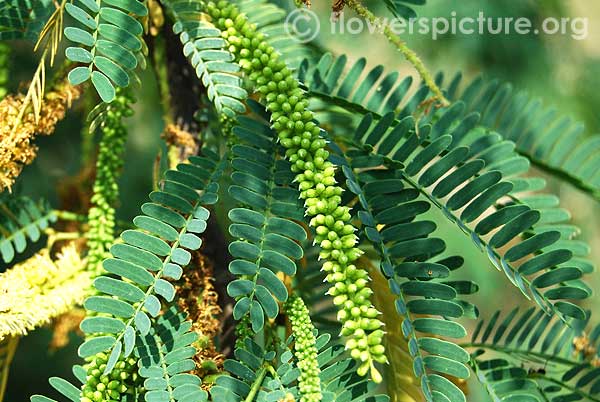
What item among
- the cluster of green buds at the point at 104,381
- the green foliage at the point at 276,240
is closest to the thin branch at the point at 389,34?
the green foliage at the point at 276,240

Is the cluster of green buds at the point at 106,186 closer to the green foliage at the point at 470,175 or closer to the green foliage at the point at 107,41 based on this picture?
the green foliage at the point at 107,41

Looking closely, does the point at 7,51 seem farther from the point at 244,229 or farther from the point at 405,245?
the point at 405,245

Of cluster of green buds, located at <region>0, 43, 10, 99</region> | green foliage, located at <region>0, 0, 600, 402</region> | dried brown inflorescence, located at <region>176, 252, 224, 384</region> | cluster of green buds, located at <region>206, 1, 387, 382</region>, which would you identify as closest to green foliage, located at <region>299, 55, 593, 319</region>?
green foliage, located at <region>0, 0, 600, 402</region>

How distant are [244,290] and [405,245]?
0.15 metres

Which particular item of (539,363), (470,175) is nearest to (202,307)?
(470,175)

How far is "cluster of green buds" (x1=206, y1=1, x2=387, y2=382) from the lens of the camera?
48cm

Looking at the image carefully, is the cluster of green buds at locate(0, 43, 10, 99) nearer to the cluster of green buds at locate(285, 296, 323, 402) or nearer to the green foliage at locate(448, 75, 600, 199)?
the cluster of green buds at locate(285, 296, 323, 402)

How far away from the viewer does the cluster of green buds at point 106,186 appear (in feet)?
2.21

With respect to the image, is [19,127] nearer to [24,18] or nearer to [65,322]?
[24,18]

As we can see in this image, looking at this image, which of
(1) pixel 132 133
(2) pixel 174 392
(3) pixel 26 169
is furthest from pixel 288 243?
(1) pixel 132 133

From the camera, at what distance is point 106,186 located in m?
0.70

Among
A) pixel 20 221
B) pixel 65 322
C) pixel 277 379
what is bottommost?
pixel 277 379

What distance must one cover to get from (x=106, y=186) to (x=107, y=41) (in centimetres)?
19

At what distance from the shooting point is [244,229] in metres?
0.57
